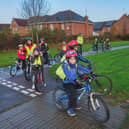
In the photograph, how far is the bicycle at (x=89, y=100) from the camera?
3404 millimetres

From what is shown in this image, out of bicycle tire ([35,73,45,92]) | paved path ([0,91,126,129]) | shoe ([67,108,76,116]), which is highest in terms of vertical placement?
bicycle tire ([35,73,45,92])

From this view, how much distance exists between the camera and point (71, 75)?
3.62 meters

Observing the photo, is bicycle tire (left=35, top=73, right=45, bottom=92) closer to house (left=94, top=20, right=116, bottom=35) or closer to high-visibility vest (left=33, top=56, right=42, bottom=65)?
high-visibility vest (left=33, top=56, right=42, bottom=65)

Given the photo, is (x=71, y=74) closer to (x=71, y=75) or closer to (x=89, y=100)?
(x=71, y=75)

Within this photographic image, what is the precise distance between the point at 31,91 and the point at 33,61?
1119 mm

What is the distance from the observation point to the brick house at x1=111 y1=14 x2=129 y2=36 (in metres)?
45.9

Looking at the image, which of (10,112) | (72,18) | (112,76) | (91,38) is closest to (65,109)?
(10,112)

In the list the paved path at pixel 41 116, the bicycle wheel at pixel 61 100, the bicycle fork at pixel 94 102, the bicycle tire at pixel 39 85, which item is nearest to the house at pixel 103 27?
the bicycle tire at pixel 39 85

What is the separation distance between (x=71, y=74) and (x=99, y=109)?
98 centimetres

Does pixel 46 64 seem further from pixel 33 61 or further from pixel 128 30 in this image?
pixel 128 30

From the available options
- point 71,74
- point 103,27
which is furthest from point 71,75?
point 103,27

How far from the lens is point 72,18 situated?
42031mm

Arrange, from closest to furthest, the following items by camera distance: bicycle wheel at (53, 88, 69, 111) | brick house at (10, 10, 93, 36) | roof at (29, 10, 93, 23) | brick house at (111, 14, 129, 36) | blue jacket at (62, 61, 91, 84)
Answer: blue jacket at (62, 61, 91, 84) < bicycle wheel at (53, 88, 69, 111) < brick house at (10, 10, 93, 36) < roof at (29, 10, 93, 23) < brick house at (111, 14, 129, 36)

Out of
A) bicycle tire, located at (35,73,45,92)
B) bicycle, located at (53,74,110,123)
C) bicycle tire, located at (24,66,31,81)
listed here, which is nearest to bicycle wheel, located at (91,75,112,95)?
bicycle, located at (53,74,110,123)
